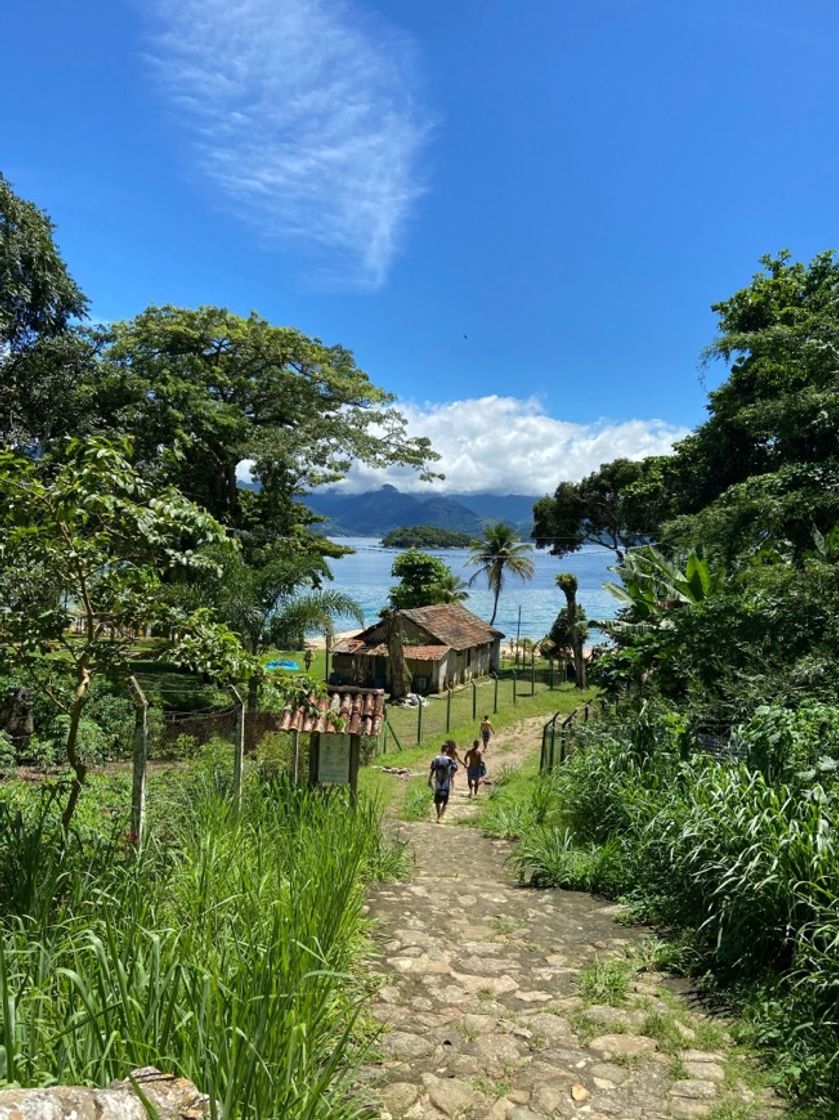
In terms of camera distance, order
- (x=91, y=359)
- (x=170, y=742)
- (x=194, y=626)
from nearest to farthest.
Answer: (x=194, y=626) → (x=170, y=742) → (x=91, y=359)

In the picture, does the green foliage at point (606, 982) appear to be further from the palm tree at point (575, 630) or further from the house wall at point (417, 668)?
the house wall at point (417, 668)

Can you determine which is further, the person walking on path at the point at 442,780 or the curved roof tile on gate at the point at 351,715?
the person walking on path at the point at 442,780

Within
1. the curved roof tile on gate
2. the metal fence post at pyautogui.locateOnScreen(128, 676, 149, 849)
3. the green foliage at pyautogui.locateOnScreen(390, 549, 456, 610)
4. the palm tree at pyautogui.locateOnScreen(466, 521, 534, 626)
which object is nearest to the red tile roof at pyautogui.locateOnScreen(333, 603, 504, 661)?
the green foliage at pyautogui.locateOnScreen(390, 549, 456, 610)

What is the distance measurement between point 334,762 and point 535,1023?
487 cm

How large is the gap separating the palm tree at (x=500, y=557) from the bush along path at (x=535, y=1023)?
40.7 meters

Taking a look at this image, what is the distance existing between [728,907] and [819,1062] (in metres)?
1.45

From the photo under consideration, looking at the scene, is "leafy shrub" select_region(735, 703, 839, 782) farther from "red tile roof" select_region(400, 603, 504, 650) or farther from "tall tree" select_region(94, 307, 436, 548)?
"red tile roof" select_region(400, 603, 504, 650)

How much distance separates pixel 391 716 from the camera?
27406mm

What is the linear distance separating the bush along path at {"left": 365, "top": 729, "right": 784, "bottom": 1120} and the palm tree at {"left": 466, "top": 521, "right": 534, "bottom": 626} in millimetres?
40738

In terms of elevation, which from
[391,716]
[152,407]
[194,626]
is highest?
[152,407]

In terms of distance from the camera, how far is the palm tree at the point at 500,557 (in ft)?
156

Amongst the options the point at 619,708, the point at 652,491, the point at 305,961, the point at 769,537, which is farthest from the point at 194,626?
the point at 652,491

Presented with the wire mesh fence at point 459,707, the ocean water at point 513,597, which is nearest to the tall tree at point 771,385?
the ocean water at point 513,597

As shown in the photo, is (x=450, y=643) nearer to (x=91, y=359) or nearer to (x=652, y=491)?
(x=652, y=491)
